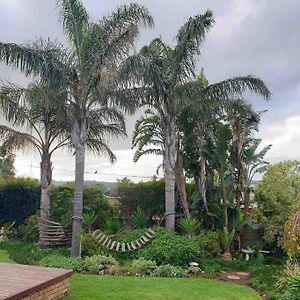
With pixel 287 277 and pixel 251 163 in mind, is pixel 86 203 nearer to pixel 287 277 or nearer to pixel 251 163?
pixel 251 163

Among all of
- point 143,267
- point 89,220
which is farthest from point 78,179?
point 143,267

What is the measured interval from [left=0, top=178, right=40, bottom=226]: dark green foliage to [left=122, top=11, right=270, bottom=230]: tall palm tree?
7.20m

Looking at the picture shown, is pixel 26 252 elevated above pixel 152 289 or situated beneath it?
elevated above

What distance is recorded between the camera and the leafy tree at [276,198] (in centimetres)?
1352

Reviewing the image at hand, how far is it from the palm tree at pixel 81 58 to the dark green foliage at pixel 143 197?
443cm

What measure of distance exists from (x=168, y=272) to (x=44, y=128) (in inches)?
288

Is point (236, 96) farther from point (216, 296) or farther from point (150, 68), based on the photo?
point (216, 296)

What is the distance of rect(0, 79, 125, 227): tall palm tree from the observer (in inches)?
520

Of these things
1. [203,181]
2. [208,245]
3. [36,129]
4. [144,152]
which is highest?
[36,129]

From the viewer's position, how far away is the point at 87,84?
12.2m

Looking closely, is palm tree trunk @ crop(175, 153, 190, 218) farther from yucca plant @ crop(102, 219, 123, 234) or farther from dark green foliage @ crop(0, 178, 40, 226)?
dark green foliage @ crop(0, 178, 40, 226)

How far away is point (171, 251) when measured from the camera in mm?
11812

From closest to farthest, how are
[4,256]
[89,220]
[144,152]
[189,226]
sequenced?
[4,256] < [189,226] < [89,220] < [144,152]

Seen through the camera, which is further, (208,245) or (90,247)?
(208,245)
